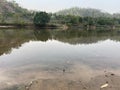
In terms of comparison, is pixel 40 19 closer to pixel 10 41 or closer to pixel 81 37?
pixel 81 37

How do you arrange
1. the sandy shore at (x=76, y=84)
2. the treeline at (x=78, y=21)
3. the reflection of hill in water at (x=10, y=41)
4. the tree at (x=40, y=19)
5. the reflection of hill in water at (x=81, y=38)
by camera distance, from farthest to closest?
the treeline at (x=78, y=21), the tree at (x=40, y=19), the reflection of hill in water at (x=81, y=38), the reflection of hill in water at (x=10, y=41), the sandy shore at (x=76, y=84)

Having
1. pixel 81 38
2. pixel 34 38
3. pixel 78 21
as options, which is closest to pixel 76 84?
pixel 34 38

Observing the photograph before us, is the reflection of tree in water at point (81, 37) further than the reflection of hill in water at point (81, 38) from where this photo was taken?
Yes

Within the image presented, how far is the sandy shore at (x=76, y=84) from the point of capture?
11.2m

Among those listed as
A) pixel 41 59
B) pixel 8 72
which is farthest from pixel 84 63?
pixel 8 72

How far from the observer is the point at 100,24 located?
96.6 m

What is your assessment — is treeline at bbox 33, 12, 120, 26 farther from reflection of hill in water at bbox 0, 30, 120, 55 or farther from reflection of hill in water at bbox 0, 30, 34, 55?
reflection of hill in water at bbox 0, 30, 34, 55

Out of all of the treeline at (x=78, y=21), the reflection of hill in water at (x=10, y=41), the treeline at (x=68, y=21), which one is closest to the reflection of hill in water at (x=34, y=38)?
the reflection of hill in water at (x=10, y=41)

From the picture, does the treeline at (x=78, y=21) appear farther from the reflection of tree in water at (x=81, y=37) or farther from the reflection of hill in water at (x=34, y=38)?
the reflection of hill in water at (x=34, y=38)

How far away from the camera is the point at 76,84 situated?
11.9 m

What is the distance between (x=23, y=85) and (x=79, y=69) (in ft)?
18.5

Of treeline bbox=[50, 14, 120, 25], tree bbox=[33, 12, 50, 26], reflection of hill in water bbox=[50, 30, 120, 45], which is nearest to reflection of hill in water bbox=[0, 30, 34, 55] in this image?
reflection of hill in water bbox=[50, 30, 120, 45]

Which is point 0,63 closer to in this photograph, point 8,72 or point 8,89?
point 8,72

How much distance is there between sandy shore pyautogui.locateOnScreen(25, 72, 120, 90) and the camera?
11.2 meters
